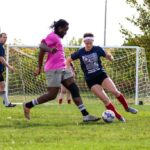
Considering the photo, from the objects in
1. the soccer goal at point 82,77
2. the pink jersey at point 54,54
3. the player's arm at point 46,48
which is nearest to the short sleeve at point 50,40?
the pink jersey at point 54,54

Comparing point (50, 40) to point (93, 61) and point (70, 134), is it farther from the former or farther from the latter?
point (70, 134)

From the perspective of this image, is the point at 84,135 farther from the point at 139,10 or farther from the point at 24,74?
the point at 139,10

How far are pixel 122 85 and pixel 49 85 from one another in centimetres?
1257

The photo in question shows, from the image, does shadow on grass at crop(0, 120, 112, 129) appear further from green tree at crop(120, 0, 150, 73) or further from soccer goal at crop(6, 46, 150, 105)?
green tree at crop(120, 0, 150, 73)

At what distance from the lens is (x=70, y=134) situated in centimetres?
902

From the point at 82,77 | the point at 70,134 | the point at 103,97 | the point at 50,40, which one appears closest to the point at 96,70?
the point at 103,97

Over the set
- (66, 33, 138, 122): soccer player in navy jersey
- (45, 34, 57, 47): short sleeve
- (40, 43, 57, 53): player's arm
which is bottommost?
(66, 33, 138, 122): soccer player in navy jersey

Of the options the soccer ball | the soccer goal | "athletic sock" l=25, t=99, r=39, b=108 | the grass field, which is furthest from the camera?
the soccer goal

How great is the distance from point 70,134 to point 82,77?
13.8 meters

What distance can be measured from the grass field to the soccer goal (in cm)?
1019

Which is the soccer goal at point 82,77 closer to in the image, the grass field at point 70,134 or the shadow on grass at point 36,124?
the grass field at point 70,134

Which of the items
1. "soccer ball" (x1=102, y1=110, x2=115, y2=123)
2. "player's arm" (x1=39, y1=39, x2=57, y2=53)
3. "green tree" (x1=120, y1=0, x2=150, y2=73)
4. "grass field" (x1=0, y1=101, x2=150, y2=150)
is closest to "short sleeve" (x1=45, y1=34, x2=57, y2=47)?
"player's arm" (x1=39, y1=39, x2=57, y2=53)

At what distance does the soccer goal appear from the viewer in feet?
73.0

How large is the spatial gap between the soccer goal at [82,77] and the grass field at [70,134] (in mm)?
10185
